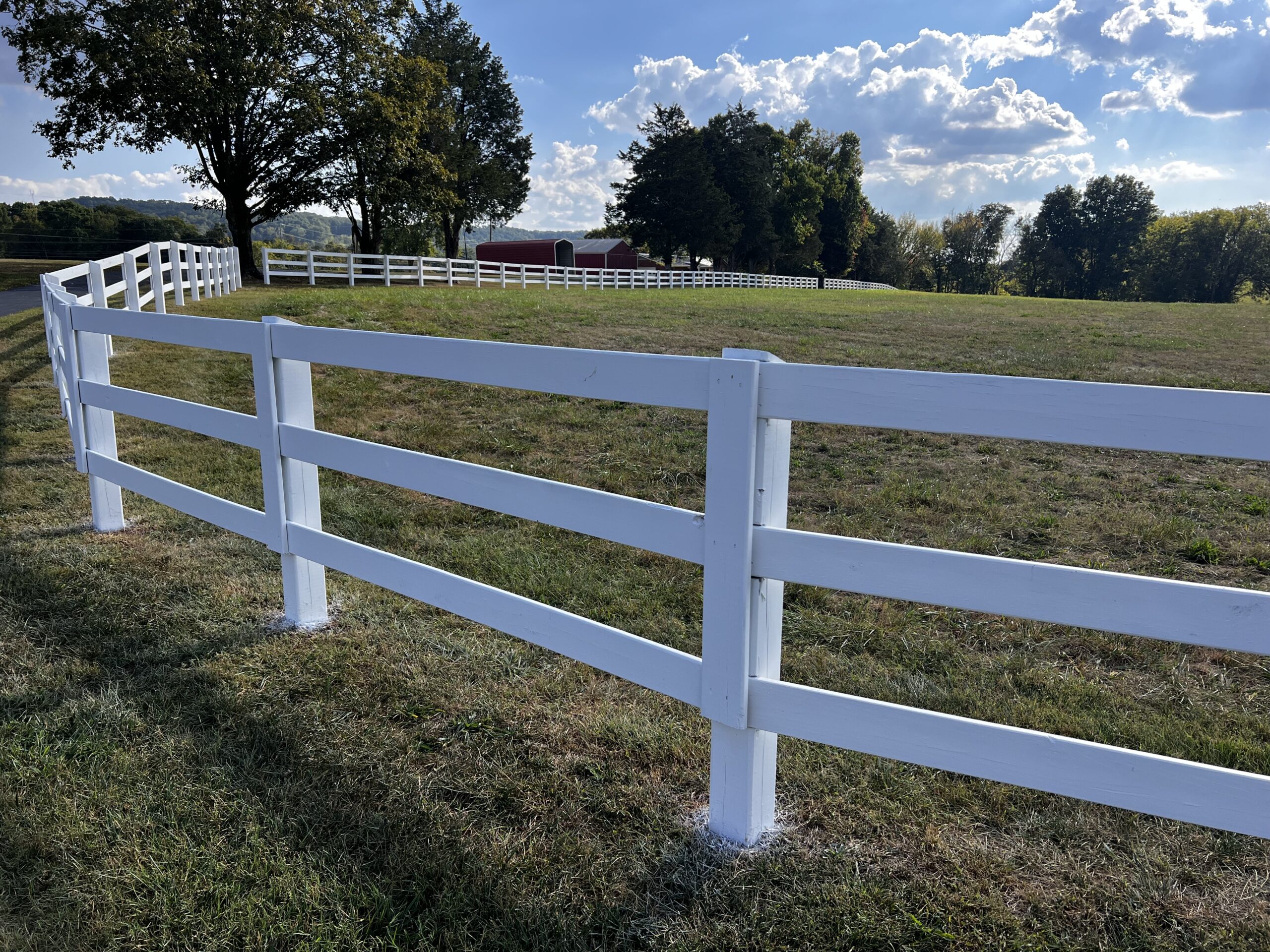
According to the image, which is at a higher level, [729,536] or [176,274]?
[176,274]

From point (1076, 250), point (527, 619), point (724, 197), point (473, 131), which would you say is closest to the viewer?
point (527, 619)

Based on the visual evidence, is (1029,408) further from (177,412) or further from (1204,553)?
(177,412)

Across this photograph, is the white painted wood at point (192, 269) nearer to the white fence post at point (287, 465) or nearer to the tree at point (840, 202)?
the white fence post at point (287, 465)

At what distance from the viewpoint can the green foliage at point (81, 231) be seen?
40.6 metres

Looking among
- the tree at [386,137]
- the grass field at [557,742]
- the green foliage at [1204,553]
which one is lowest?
the grass field at [557,742]

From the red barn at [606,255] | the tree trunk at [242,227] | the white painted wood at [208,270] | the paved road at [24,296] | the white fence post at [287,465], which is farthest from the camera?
the red barn at [606,255]

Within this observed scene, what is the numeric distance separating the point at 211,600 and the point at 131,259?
36.5 ft

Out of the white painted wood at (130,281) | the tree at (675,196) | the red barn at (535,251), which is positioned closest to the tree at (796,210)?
the tree at (675,196)

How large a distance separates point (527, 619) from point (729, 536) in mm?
990

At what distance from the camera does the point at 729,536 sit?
2453mm

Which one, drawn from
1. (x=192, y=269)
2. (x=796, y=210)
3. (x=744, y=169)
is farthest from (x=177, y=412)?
(x=796, y=210)

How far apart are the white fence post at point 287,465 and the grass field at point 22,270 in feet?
68.7

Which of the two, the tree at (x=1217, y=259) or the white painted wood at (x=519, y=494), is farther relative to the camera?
the tree at (x=1217, y=259)

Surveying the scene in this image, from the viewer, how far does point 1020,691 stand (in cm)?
374
